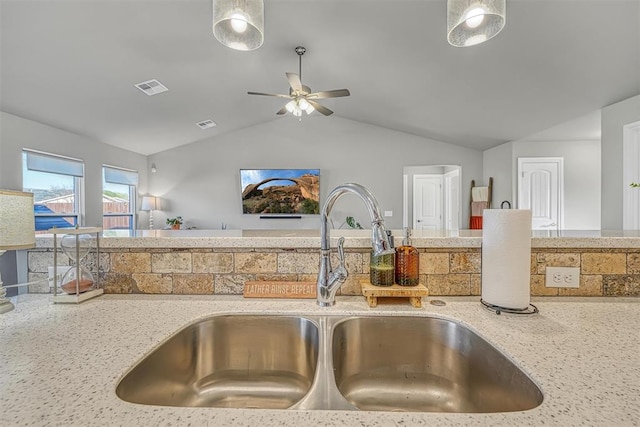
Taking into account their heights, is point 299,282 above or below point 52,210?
below

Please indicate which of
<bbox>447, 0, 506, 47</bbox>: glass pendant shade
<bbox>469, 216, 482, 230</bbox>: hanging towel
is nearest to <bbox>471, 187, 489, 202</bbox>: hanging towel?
<bbox>469, 216, 482, 230</bbox>: hanging towel

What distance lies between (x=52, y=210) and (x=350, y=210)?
4.55 meters

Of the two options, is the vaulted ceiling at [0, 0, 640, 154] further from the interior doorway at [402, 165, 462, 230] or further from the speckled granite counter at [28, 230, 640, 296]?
the speckled granite counter at [28, 230, 640, 296]

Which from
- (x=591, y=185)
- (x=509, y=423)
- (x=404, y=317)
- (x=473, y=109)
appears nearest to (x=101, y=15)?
(x=404, y=317)

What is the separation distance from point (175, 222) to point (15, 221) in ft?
17.1

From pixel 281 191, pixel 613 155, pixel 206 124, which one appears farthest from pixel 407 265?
pixel 206 124

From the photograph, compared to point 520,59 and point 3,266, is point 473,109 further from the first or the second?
point 3,266

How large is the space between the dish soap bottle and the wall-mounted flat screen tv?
178 inches

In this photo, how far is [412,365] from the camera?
0.81m

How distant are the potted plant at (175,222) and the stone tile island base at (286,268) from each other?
4.93 meters

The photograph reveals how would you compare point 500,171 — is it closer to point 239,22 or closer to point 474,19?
point 474,19

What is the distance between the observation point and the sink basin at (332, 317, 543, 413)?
2.35ft

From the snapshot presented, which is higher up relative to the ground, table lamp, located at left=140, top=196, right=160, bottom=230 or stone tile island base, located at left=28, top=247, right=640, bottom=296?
table lamp, located at left=140, top=196, right=160, bottom=230

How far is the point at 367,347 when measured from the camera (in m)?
0.82
